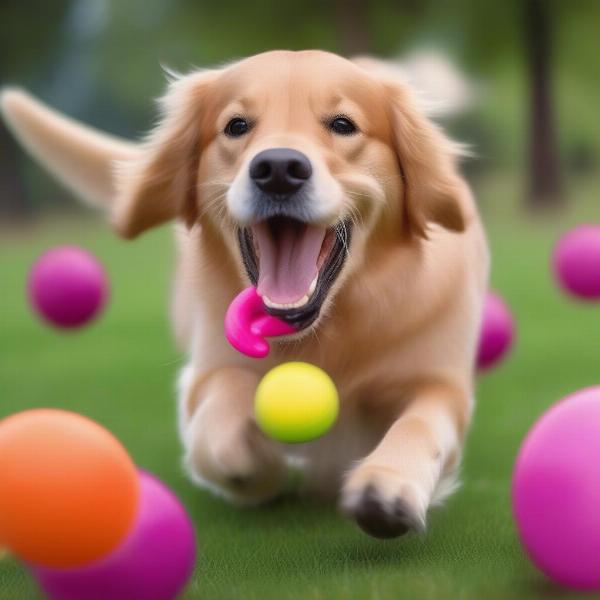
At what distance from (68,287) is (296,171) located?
3.62 metres

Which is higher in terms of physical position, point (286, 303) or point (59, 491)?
point (59, 491)

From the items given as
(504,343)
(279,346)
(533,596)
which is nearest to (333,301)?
(279,346)

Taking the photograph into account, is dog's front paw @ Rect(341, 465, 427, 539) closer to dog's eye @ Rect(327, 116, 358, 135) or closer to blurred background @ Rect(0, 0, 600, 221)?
dog's eye @ Rect(327, 116, 358, 135)

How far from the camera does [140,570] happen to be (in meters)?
2.37

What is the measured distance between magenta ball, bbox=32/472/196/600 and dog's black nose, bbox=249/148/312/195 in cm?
91

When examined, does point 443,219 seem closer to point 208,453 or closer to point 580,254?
point 208,453

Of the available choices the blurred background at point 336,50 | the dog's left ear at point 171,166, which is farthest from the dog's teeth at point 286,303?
the blurred background at point 336,50

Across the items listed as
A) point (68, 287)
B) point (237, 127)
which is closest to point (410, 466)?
point (237, 127)

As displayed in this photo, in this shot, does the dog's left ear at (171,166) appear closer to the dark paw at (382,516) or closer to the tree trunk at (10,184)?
the dark paw at (382,516)

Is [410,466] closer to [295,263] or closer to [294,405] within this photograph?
[294,405]

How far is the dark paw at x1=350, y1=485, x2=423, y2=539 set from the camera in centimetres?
257

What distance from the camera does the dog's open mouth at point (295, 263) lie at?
309cm

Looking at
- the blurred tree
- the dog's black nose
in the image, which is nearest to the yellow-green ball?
the dog's black nose

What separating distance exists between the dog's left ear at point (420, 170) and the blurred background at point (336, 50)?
50.2 feet
